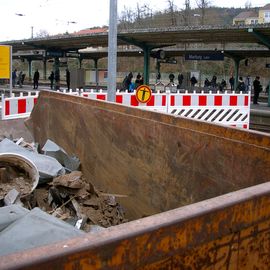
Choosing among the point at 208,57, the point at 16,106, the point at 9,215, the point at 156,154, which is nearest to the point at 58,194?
the point at 156,154

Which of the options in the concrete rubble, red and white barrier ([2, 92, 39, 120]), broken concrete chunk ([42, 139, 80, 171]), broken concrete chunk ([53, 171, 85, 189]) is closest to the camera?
the concrete rubble

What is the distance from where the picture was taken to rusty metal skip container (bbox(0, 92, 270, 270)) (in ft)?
4.02

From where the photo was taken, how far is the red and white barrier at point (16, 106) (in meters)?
7.93

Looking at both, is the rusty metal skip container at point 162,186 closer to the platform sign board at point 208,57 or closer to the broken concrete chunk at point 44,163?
the broken concrete chunk at point 44,163

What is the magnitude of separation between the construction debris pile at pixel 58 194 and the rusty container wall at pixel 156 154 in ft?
0.74


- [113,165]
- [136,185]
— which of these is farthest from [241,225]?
[113,165]

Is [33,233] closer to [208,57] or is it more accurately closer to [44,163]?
[44,163]

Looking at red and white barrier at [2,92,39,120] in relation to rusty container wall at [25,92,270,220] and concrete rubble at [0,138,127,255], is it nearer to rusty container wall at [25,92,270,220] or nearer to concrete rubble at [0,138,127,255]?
rusty container wall at [25,92,270,220]

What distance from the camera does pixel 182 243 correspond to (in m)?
1.35

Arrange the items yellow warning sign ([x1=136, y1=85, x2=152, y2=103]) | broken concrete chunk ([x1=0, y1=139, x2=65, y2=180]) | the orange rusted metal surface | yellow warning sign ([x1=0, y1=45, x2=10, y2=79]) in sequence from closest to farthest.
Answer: the orange rusted metal surface → broken concrete chunk ([x1=0, y1=139, x2=65, y2=180]) → yellow warning sign ([x1=136, y1=85, x2=152, y2=103]) → yellow warning sign ([x1=0, y1=45, x2=10, y2=79])

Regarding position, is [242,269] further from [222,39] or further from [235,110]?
[222,39]

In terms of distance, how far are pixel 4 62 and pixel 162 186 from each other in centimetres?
754

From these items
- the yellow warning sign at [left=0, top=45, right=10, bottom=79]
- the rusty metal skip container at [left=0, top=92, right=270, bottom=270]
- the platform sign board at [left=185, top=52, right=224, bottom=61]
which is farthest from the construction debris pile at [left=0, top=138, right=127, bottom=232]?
the platform sign board at [left=185, top=52, right=224, bottom=61]

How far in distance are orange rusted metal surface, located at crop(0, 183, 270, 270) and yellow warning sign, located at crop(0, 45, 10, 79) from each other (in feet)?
30.8
